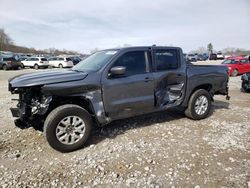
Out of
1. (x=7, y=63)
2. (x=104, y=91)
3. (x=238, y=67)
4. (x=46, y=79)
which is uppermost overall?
(x=7, y=63)

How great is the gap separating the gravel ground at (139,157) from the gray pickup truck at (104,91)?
436 millimetres

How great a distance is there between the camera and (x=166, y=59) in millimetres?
5266

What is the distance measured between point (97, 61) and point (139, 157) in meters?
2.19

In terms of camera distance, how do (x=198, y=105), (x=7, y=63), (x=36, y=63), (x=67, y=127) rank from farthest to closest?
(x=36, y=63) → (x=7, y=63) → (x=198, y=105) → (x=67, y=127)

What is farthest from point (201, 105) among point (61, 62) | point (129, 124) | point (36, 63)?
point (36, 63)

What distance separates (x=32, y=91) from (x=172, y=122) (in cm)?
335

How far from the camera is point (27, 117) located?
4.01m

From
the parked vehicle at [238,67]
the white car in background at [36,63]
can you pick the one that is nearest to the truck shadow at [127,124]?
the parked vehicle at [238,67]

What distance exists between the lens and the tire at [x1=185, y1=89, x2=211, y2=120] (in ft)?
18.4

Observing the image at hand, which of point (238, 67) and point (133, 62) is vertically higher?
point (133, 62)

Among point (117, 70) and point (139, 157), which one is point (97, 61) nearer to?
point (117, 70)

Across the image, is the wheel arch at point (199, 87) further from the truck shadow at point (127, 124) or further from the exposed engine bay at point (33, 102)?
the exposed engine bay at point (33, 102)

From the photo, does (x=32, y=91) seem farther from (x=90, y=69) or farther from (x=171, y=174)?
(x=171, y=174)

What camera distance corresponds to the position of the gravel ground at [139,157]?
3.19 meters
